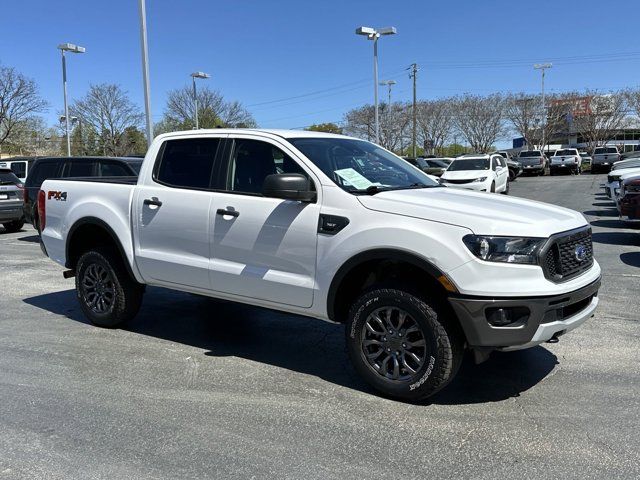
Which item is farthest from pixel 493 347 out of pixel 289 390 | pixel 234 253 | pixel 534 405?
pixel 234 253

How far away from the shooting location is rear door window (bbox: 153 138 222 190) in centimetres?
512

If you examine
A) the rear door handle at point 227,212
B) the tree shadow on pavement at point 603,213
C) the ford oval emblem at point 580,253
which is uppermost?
the rear door handle at point 227,212

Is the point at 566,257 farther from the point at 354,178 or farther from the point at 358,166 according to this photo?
the point at 358,166

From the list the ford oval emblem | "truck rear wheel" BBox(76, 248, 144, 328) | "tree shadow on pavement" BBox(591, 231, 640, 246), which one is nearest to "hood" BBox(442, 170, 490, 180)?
"tree shadow on pavement" BBox(591, 231, 640, 246)

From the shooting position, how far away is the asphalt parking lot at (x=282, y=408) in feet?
10.7

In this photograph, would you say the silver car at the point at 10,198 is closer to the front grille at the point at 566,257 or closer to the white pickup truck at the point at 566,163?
the front grille at the point at 566,257

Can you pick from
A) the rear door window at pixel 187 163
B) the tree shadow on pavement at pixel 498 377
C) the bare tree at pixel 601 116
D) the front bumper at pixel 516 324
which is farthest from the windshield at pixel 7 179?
the bare tree at pixel 601 116

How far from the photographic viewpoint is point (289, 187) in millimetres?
4164

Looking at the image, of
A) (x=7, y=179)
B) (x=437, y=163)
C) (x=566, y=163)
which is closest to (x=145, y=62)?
(x=7, y=179)

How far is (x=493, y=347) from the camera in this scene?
3752 millimetres

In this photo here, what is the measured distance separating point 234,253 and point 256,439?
1.67 metres

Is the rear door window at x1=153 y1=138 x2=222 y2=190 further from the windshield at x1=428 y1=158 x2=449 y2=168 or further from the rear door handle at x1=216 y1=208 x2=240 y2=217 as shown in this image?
the windshield at x1=428 y1=158 x2=449 y2=168

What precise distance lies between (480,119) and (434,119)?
183 inches

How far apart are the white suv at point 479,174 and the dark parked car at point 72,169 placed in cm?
1177
